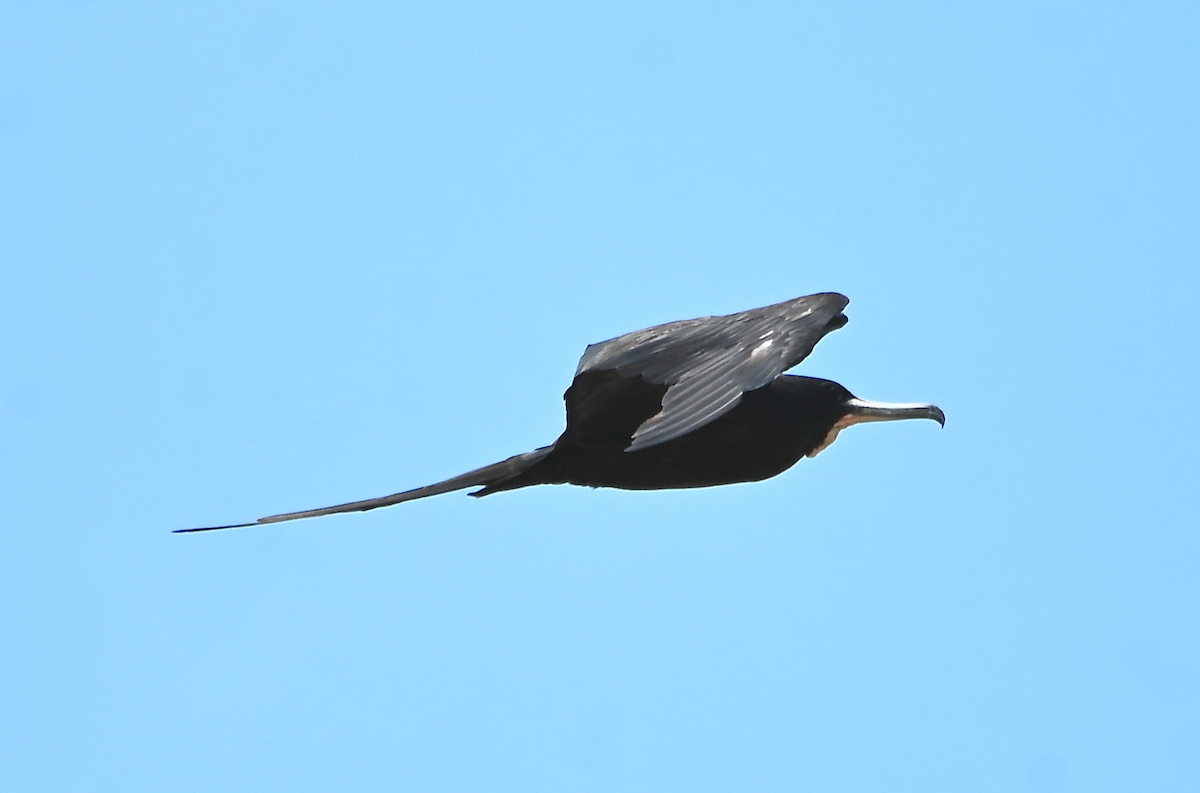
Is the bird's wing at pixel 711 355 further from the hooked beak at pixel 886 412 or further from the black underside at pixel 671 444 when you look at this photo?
the hooked beak at pixel 886 412

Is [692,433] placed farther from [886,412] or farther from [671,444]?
[886,412]

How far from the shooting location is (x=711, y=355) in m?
8.01

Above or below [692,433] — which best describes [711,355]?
above

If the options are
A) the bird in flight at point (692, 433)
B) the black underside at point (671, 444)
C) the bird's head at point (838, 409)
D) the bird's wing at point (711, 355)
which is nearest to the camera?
the bird's wing at point (711, 355)

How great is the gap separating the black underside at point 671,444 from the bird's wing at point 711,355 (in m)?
0.44

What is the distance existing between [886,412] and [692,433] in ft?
6.61

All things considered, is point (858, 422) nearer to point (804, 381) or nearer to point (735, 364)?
point (804, 381)

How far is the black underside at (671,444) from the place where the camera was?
9.16m

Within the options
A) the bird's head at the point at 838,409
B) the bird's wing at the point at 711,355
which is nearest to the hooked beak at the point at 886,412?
the bird's head at the point at 838,409

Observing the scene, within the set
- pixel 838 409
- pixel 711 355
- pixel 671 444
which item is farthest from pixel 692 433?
pixel 838 409

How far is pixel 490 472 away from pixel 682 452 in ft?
3.51

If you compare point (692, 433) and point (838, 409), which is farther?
point (838, 409)

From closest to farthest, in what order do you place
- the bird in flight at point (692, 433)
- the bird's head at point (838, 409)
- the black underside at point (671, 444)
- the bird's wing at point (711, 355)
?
the bird's wing at point (711, 355), the bird in flight at point (692, 433), the black underside at point (671, 444), the bird's head at point (838, 409)

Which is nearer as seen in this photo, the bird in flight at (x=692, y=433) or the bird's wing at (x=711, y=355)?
the bird's wing at (x=711, y=355)
